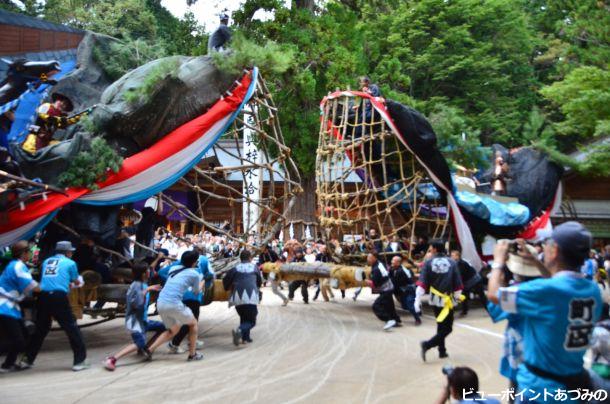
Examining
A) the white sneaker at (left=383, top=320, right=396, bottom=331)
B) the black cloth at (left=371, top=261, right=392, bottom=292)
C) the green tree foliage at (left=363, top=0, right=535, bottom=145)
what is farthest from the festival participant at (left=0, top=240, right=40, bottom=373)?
the green tree foliage at (left=363, top=0, right=535, bottom=145)

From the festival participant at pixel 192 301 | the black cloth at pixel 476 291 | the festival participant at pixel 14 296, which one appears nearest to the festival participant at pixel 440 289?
the black cloth at pixel 476 291

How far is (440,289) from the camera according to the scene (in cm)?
771

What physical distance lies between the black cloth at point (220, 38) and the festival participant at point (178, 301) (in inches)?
149

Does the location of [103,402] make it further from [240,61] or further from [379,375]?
[240,61]

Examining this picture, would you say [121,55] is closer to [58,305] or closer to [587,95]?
[58,305]

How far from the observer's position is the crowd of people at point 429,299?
303 centimetres

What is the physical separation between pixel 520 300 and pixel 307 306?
1054cm

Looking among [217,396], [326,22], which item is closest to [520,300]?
[217,396]

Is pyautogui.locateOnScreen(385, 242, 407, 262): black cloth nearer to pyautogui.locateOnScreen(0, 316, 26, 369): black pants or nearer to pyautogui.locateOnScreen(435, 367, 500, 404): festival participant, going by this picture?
pyautogui.locateOnScreen(0, 316, 26, 369): black pants

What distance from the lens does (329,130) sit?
12.8 metres

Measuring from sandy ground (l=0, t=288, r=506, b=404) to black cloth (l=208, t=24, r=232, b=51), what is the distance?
4.97 m

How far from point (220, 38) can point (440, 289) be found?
5469 mm

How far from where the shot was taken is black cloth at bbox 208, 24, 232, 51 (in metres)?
9.40

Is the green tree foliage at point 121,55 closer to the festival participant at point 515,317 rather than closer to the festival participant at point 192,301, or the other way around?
the festival participant at point 192,301
